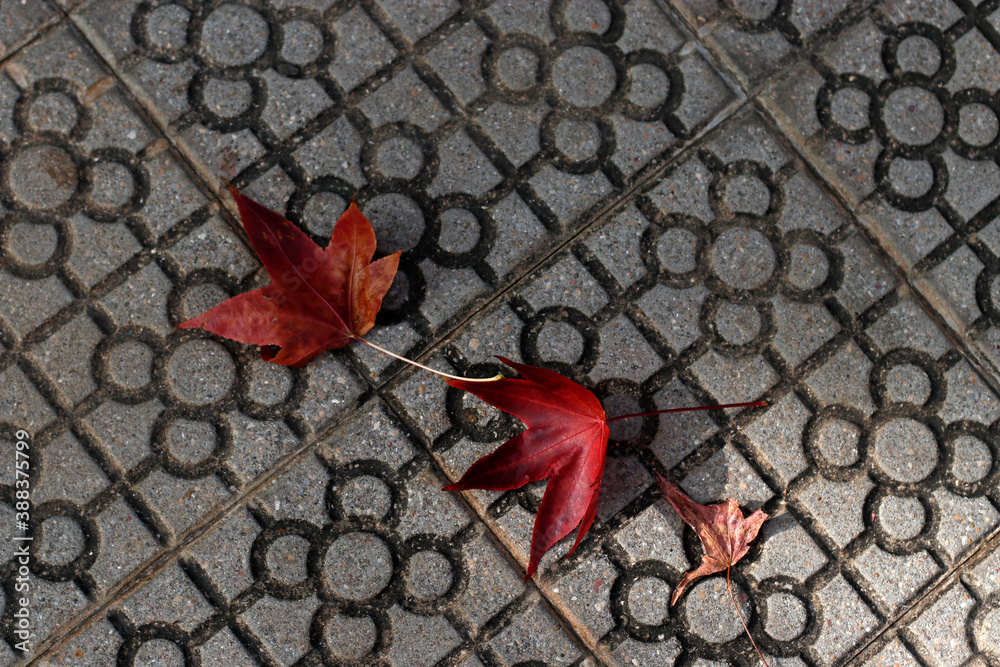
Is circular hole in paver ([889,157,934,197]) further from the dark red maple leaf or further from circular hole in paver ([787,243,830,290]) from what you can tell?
the dark red maple leaf

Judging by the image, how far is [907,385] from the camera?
6.51ft

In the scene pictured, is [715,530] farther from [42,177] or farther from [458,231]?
[42,177]

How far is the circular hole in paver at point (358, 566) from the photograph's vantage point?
6.19 ft

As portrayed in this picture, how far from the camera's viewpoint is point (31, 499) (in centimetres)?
187

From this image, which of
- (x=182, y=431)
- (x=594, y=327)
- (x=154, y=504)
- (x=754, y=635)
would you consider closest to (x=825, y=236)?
(x=594, y=327)

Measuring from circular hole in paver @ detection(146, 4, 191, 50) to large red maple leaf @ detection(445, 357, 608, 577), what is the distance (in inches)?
49.8

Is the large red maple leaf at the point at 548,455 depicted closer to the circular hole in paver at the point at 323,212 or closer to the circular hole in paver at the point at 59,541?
the circular hole in paver at the point at 323,212

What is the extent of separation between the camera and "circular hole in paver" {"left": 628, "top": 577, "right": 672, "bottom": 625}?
1907mm

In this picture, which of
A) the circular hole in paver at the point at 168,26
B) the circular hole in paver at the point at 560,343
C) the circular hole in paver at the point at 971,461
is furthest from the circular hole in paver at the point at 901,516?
the circular hole in paver at the point at 168,26

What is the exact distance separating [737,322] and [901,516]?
675 millimetres

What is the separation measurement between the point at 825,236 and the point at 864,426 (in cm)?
53

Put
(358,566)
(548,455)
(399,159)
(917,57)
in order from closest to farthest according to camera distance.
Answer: (548,455)
(358,566)
(399,159)
(917,57)

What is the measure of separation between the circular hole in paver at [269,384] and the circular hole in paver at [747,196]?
1.29m

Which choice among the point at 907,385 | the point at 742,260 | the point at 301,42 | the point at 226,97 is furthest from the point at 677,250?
the point at 226,97
